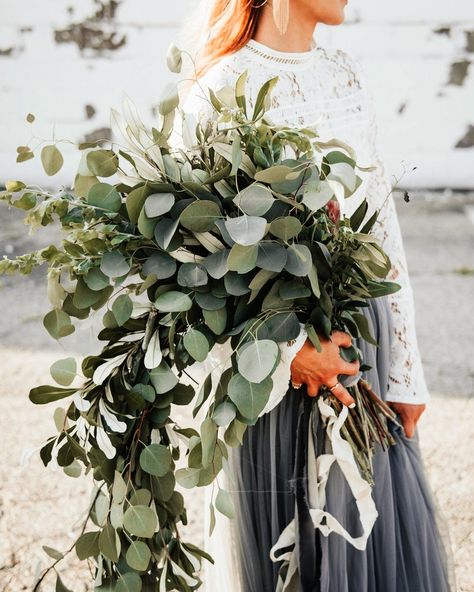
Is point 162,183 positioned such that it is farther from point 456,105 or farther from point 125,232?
point 456,105

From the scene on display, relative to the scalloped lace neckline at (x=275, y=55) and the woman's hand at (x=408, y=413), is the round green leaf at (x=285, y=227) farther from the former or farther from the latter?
the woman's hand at (x=408, y=413)

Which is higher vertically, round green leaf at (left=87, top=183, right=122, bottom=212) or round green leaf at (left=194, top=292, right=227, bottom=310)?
round green leaf at (left=87, top=183, right=122, bottom=212)

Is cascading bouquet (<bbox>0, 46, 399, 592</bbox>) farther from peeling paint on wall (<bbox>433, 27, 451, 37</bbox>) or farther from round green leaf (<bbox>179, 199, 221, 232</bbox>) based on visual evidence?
peeling paint on wall (<bbox>433, 27, 451, 37</bbox>)

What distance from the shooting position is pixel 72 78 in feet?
27.8

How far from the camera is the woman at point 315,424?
1.74 meters

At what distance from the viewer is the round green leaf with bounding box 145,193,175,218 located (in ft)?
4.59

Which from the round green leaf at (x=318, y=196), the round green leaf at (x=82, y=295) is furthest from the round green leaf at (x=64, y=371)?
the round green leaf at (x=318, y=196)

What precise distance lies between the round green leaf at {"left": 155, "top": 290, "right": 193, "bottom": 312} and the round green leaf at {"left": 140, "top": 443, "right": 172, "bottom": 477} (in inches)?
10.8

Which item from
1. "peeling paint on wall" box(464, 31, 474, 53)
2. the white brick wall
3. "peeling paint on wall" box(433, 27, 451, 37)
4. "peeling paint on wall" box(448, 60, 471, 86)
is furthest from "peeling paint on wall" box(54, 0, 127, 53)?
"peeling paint on wall" box(464, 31, 474, 53)

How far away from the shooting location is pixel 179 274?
147 centimetres

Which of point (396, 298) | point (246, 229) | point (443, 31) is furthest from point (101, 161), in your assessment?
point (443, 31)

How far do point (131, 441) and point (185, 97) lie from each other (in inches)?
31.6

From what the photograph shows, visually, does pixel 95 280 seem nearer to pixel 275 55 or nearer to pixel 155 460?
pixel 155 460

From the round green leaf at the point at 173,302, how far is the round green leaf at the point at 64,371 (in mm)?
219
